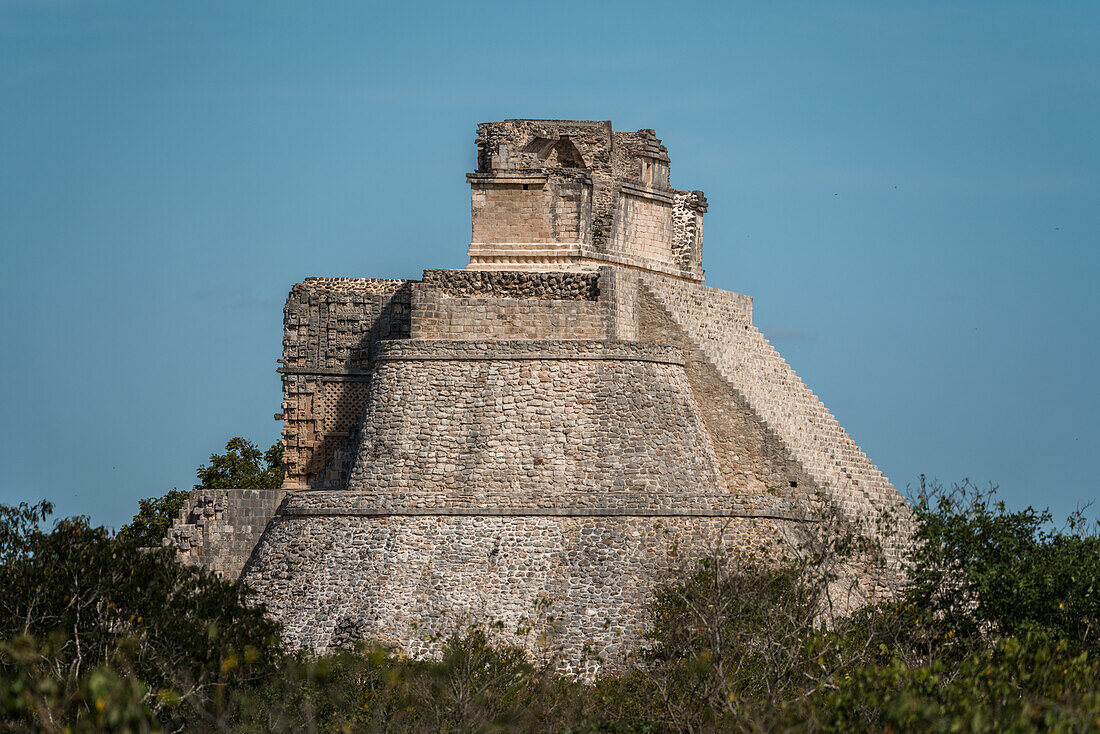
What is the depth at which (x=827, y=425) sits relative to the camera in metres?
29.9

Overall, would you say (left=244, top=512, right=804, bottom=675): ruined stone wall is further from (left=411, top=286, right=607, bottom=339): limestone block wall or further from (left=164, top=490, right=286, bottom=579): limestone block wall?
(left=411, top=286, right=607, bottom=339): limestone block wall

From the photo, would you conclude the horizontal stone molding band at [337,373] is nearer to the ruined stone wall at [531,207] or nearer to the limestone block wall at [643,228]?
the ruined stone wall at [531,207]

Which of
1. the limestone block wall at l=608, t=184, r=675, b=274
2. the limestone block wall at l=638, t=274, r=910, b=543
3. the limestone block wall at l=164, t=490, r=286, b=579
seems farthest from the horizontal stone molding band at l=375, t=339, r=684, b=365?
the limestone block wall at l=608, t=184, r=675, b=274

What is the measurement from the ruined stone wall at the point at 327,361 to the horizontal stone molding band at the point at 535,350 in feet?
12.9

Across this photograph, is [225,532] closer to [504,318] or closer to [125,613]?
[504,318]

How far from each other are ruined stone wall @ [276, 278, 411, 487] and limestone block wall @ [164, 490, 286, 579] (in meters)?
3.04

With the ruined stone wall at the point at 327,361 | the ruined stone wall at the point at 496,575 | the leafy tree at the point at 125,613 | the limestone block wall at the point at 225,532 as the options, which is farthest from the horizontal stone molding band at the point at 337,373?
the leafy tree at the point at 125,613

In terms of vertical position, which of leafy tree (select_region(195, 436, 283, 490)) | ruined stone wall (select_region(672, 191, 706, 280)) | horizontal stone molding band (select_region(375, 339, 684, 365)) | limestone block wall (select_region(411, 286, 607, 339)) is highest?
ruined stone wall (select_region(672, 191, 706, 280))

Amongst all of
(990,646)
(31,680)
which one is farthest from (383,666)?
(990,646)

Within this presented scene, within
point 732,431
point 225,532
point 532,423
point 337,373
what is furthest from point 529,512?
point 337,373

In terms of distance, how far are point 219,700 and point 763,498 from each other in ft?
37.1

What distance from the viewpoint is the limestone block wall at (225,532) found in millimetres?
28312

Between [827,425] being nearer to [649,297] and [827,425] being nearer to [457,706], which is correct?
[649,297]

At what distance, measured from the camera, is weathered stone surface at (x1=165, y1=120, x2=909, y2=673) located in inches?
992
